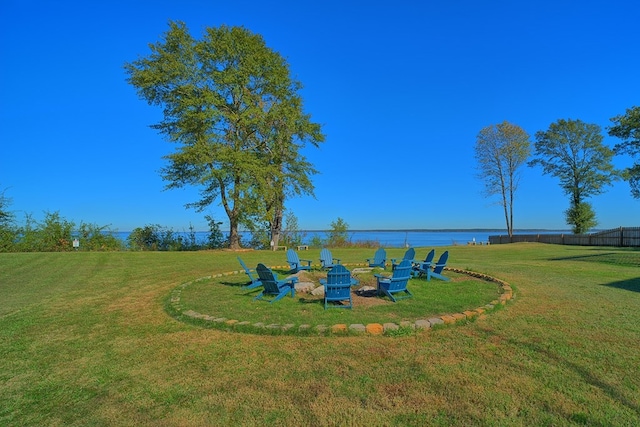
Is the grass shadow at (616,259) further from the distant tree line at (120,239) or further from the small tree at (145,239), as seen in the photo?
the small tree at (145,239)

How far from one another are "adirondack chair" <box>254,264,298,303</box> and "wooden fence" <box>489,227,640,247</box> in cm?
2988

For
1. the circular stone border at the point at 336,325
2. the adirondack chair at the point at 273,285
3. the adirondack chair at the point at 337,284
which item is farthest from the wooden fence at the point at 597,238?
the adirondack chair at the point at 273,285

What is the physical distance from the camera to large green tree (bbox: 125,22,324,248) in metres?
20.4

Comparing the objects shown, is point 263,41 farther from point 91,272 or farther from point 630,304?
point 630,304

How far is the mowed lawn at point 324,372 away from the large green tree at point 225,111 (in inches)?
600

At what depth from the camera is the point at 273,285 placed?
695 centimetres

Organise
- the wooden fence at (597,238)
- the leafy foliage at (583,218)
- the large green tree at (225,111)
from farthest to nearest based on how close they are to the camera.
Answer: the leafy foliage at (583,218)
the wooden fence at (597,238)
the large green tree at (225,111)

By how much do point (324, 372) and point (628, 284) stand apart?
8874mm

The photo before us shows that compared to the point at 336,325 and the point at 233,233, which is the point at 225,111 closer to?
the point at 233,233

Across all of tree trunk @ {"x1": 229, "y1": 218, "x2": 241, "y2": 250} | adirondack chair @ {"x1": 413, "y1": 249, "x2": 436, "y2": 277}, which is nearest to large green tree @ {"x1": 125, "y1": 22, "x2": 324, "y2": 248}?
tree trunk @ {"x1": 229, "y1": 218, "x2": 241, "y2": 250}

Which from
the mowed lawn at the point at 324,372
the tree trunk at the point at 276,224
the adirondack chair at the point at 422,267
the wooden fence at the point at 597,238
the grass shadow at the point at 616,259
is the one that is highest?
the tree trunk at the point at 276,224

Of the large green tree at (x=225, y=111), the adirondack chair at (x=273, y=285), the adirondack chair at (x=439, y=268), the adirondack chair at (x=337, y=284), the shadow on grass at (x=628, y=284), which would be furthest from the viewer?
the large green tree at (x=225, y=111)

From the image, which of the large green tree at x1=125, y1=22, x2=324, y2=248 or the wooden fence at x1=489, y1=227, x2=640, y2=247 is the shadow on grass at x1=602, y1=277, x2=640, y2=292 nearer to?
the large green tree at x1=125, y1=22, x2=324, y2=248

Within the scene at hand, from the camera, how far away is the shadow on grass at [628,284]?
7716 millimetres
